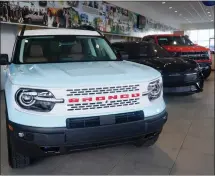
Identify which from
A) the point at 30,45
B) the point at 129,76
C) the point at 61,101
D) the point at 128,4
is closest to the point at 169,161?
the point at 129,76

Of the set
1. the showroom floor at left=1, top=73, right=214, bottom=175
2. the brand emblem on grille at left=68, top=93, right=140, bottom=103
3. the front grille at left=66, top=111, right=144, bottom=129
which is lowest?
the showroom floor at left=1, top=73, right=214, bottom=175

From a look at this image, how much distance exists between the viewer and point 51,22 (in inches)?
314

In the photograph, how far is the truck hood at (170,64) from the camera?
15.8ft

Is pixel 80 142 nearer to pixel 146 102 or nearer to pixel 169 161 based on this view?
pixel 146 102

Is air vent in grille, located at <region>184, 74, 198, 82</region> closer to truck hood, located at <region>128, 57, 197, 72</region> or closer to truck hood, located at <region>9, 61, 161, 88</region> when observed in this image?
truck hood, located at <region>128, 57, 197, 72</region>

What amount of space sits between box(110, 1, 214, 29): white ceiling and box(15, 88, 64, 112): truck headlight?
37.7 feet

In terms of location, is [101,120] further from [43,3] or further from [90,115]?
[43,3]

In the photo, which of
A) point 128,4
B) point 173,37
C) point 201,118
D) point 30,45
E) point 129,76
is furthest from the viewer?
point 128,4

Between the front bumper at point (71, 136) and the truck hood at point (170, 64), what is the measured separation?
9.78 feet

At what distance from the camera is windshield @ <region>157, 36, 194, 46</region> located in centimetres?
829

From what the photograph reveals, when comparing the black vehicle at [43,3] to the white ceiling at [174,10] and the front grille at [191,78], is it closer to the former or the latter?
the front grille at [191,78]

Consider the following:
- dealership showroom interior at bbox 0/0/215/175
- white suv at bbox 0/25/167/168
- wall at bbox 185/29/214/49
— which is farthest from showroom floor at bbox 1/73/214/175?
wall at bbox 185/29/214/49

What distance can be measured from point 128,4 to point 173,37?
271 inches

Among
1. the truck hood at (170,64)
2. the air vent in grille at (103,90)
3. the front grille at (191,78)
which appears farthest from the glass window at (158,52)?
the air vent in grille at (103,90)
